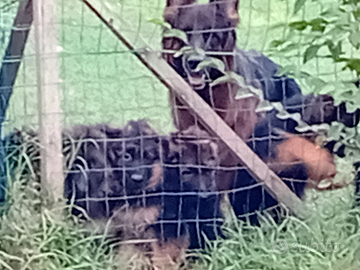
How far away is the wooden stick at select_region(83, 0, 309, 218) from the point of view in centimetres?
102

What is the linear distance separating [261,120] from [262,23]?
0.74ft

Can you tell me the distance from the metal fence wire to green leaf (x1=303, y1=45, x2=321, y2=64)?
0.16 ft

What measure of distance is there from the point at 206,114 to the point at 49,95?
37cm

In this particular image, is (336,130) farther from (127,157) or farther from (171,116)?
(127,157)

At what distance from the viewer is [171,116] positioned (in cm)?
105

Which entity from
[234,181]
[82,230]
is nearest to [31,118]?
[82,230]

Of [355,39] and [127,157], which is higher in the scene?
[355,39]

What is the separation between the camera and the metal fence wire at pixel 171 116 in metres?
1.02

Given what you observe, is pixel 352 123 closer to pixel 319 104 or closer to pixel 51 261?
pixel 319 104

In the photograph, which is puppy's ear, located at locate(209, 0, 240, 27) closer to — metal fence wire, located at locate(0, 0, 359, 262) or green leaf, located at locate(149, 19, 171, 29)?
metal fence wire, located at locate(0, 0, 359, 262)

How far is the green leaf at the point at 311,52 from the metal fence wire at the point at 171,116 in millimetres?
48

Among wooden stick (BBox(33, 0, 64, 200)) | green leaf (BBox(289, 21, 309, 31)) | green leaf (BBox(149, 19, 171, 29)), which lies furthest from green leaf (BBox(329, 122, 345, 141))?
wooden stick (BBox(33, 0, 64, 200))

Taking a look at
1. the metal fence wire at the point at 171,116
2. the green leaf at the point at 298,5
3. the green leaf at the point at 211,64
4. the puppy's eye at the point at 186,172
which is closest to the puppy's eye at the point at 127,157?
the metal fence wire at the point at 171,116

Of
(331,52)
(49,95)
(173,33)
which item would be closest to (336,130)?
(331,52)
